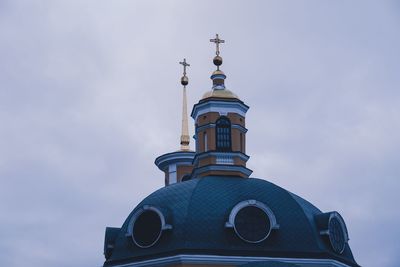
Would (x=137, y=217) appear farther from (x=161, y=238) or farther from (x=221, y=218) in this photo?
(x=221, y=218)

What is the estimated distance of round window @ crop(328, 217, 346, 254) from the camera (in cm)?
3036

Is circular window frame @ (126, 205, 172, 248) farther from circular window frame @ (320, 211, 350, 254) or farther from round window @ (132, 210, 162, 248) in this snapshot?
circular window frame @ (320, 211, 350, 254)

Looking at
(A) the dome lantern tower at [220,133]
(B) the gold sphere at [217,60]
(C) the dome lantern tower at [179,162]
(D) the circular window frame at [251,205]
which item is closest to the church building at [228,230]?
(D) the circular window frame at [251,205]

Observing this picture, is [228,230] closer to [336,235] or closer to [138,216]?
[138,216]

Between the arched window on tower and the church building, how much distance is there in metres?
1.47

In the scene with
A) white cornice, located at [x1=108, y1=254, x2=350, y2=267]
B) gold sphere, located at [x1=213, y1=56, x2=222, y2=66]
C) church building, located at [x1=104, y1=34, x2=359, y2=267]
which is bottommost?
white cornice, located at [x1=108, y1=254, x2=350, y2=267]

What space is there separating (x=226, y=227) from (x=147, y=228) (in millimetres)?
3117

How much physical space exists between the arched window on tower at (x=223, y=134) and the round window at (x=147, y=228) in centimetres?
567

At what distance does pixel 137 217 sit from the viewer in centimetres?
3050

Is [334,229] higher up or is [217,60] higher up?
[217,60]

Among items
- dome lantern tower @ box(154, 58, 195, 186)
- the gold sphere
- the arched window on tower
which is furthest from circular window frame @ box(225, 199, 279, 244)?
dome lantern tower @ box(154, 58, 195, 186)

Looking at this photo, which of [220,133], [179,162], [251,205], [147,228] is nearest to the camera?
[251,205]

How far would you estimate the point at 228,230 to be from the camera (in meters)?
29.1

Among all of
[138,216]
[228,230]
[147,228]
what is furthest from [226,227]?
[138,216]
